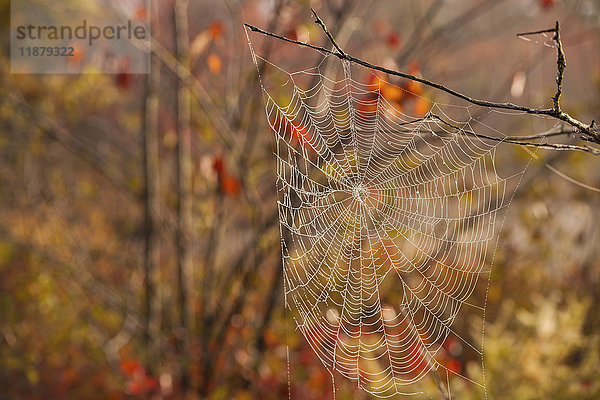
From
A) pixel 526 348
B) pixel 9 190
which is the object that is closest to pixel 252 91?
pixel 526 348

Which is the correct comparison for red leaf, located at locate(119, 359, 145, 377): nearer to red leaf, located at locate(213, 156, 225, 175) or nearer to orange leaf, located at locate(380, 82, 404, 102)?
red leaf, located at locate(213, 156, 225, 175)

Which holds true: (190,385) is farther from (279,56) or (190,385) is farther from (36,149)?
(36,149)

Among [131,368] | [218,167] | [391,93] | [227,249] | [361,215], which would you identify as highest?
[391,93]

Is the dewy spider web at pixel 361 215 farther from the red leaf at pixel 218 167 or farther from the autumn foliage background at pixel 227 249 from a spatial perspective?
the red leaf at pixel 218 167

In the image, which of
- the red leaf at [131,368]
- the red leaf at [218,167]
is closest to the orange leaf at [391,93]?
the red leaf at [218,167]

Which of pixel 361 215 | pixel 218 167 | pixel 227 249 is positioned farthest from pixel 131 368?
pixel 227 249

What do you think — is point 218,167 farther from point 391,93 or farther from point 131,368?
point 131,368

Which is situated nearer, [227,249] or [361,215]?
[361,215]

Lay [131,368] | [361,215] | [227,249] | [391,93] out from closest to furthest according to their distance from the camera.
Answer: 1. [391,93]
2. [361,215]
3. [131,368]
4. [227,249]
